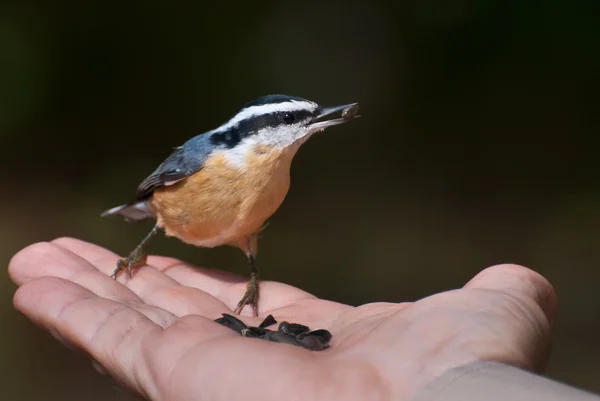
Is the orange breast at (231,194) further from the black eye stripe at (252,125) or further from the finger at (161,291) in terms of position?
the finger at (161,291)

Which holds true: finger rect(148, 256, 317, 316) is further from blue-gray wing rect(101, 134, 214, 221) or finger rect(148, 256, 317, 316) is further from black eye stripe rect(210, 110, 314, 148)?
black eye stripe rect(210, 110, 314, 148)

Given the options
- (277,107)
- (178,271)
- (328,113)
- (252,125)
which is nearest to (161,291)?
(178,271)

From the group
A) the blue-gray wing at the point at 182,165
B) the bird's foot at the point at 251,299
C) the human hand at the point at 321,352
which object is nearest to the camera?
the human hand at the point at 321,352

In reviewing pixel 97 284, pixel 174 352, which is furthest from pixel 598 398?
pixel 97 284

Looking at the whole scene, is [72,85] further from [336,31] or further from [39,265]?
[39,265]

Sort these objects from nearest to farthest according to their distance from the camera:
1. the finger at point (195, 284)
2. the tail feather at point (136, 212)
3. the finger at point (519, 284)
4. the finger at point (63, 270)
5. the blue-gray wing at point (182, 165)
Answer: the finger at point (519, 284) < the finger at point (63, 270) < the finger at point (195, 284) < the blue-gray wing at point (182, 165) < the tail feather at point (136, 212)

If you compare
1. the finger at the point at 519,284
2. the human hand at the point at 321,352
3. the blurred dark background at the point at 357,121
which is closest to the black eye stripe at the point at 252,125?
the human hand at the point at 321,352

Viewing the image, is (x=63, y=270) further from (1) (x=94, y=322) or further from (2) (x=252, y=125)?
(2) (x=252, y=125)
